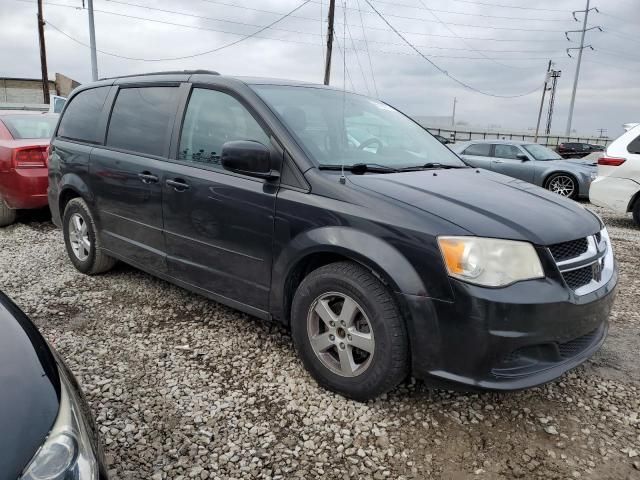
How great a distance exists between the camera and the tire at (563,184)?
34.0 ft

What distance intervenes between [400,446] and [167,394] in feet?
4.15

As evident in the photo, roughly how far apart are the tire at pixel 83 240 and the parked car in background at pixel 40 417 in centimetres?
283

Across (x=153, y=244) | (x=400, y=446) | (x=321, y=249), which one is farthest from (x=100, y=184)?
(x=400, y=446)

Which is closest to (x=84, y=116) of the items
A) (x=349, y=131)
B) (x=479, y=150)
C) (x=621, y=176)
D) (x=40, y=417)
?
(x=349, y=131)

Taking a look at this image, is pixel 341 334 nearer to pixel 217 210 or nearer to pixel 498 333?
pixel 498 333

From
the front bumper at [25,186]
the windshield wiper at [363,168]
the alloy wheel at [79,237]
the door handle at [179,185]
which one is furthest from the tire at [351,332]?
the front bumper at [25,186]

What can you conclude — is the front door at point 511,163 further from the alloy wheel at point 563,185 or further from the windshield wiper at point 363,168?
the windshield wiper at point 363,168

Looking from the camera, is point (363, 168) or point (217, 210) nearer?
point (363, 168)

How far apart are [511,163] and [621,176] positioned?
3.77 meters

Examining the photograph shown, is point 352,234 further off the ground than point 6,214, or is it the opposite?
point 352,234

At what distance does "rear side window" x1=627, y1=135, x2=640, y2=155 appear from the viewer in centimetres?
716

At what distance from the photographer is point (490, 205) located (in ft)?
8.16

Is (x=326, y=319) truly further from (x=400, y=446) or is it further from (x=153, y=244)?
(x=153, y=244)

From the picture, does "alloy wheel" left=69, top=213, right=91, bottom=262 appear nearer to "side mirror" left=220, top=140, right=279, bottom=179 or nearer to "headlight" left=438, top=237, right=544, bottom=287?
"side mirror" left=220, top=140, right=279, bottom=179
